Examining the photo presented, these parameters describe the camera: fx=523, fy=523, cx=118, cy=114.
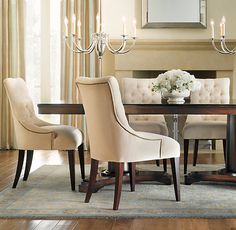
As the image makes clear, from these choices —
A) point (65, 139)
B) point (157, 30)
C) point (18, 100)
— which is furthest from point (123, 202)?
point (157, 30)

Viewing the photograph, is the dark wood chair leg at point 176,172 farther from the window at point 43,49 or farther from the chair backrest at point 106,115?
the window at point 43,49

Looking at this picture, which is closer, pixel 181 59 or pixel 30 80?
pixel 181 59

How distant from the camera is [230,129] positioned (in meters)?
4.17

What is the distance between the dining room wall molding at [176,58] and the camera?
261 inches

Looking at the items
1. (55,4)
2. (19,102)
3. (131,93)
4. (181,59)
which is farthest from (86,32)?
(19,102)

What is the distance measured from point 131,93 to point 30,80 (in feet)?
7.49

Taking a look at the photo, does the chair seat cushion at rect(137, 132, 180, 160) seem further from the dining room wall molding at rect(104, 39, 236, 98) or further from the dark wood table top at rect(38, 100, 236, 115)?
the dining room wall molding at rect(104, 39, 236, 98)

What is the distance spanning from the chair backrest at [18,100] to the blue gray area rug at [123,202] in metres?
0.56

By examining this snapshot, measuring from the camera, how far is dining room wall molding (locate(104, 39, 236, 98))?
6633 millimetres

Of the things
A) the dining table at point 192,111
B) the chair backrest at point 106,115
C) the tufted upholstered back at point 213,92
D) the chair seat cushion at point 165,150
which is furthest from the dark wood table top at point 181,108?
the tufted upholstered back at point 213,92

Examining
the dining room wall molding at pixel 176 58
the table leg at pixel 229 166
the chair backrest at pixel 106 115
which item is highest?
the dining room wall molding at pixel 176 58

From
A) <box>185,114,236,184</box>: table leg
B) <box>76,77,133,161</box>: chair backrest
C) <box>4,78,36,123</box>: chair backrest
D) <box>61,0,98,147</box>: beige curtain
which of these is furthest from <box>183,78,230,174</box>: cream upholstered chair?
<box>61,0,98,147</box>: beige curtain

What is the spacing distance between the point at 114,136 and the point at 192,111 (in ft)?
2.16

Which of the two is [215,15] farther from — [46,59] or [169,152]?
[169,152]
